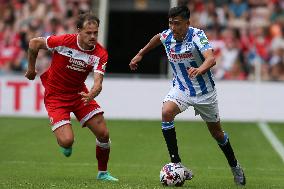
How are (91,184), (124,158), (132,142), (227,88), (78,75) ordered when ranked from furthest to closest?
(227,88), (132,142), (124,158), (78,75), (91,184)

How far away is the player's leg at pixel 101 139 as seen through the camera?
11.8m

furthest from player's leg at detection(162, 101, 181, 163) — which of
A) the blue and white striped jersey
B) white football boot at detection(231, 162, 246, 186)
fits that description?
white football boot at detection(231, 162, 246, 186)

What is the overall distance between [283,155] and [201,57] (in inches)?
191

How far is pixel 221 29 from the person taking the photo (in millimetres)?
24672

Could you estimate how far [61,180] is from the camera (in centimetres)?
1162

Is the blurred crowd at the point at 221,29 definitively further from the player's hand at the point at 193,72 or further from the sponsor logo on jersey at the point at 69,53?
the player's hand at the point at 193,72

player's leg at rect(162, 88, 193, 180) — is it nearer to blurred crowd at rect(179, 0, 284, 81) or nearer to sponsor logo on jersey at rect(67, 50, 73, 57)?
sponsor logo on jersey at rect(67, 50, 73, 57)

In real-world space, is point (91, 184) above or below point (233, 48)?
below

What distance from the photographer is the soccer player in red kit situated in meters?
11.5

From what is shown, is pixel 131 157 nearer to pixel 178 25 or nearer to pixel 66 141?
pixel 66 141

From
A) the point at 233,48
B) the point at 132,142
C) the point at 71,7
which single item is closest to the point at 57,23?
the point at 71,7

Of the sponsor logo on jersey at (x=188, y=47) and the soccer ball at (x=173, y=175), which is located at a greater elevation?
the sponsor logo on jersey at (x=188, y=47)

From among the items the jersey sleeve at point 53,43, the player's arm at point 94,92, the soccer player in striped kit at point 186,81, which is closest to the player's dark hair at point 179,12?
the soccer player in striped kit at point 186,81

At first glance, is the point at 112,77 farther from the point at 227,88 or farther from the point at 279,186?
the point at 279,186
